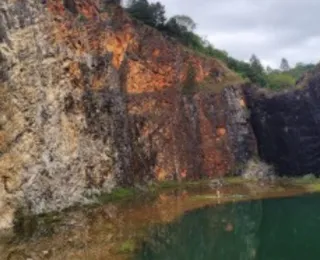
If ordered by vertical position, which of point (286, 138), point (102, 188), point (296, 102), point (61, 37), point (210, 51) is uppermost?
point (210, 51)

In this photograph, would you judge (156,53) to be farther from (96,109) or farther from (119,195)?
(119,195)

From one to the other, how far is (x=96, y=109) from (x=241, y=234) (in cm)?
1960

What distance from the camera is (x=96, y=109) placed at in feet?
147

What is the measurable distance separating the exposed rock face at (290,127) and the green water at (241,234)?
20.5 metres

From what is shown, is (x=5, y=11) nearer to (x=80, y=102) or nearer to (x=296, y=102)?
(x=80, y=102)

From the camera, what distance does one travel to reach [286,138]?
61.7 m

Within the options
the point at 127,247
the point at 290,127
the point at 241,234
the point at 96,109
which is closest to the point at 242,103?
the point at 290,127

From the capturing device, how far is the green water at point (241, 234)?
2455 cm

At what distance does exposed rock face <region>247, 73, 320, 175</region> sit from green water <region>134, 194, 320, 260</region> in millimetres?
20530

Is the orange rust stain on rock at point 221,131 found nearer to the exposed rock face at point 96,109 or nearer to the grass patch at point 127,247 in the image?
the exposed rock face at point 96,109

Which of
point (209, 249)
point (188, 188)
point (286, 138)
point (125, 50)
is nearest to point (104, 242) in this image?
point (209, 249)

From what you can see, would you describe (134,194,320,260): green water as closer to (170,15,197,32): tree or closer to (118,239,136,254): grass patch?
(118,239,136,254): grass patch

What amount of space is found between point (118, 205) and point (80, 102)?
30.1 ft

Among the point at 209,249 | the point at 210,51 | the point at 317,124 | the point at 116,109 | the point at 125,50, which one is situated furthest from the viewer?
the point at 210,51
